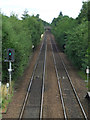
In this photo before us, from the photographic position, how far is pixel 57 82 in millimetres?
23609

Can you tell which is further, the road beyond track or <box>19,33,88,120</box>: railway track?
the road beyond track

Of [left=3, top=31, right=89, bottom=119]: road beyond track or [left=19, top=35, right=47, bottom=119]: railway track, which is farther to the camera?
[left=3, top=31, right=89, bottom=119]: road beyond track

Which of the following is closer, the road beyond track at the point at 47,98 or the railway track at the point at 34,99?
the railway track at the point at 34,99

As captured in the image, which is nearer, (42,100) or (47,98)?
(42,100)

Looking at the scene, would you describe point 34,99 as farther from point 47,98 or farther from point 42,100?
point 47,98

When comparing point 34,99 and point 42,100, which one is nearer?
point 42,100

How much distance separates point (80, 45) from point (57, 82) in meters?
9.04

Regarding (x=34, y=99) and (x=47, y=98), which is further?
(x=47, y=98)

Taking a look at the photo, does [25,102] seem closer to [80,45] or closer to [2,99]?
[2,99]

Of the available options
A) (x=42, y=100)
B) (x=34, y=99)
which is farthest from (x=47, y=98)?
(x=34, y=99)

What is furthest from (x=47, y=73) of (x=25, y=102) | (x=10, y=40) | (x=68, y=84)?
(x=25, y=102)

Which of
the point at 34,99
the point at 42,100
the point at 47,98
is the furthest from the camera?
the point at 47,98

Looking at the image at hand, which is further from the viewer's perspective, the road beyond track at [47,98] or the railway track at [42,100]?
the road beyond track at [47,98]

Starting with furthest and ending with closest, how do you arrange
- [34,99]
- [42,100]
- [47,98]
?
1. [47,98]
2. [34,99]
3. [42,100]
